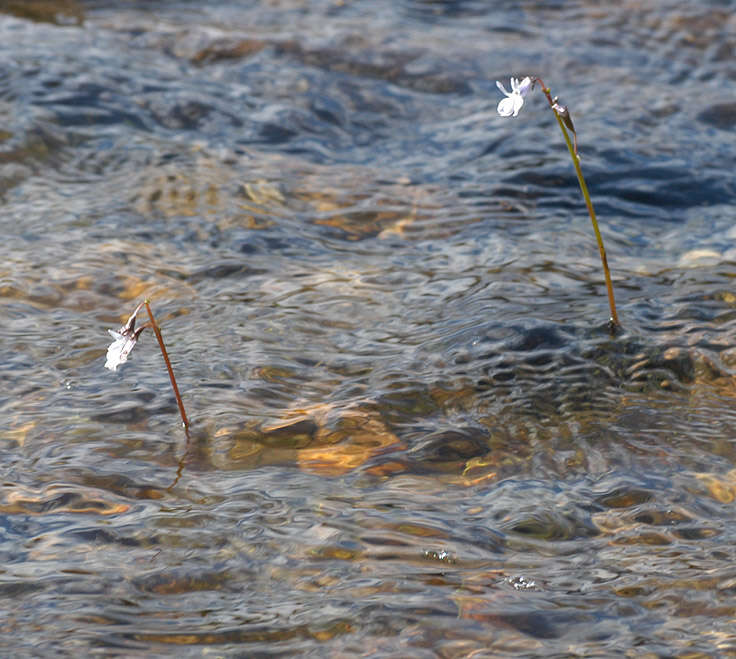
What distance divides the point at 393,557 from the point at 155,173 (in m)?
3.17

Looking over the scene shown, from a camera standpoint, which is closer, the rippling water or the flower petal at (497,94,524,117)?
the rippling water

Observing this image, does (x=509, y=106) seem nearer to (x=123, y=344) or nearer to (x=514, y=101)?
(x=514, y=101)

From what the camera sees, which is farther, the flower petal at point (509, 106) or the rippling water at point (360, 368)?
the flower petal at point (509, 106)

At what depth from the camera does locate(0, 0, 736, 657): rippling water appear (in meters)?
2.41

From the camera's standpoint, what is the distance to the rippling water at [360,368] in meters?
2.41

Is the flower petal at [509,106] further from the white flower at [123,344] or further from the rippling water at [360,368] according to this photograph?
the white flower at [123,344]

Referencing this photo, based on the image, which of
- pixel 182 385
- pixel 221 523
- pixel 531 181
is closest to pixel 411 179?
pixel 531 181

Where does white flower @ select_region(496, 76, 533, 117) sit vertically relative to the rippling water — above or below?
above

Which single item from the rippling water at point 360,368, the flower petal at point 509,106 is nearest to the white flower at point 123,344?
the rippling water at point 360,368

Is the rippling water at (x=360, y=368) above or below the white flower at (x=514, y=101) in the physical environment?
below

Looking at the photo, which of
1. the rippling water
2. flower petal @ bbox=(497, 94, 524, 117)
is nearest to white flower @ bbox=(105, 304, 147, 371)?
the rippling water

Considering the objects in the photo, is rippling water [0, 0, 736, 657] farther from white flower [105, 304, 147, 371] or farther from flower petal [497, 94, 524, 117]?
flower petal [497, 94, 524, 117]

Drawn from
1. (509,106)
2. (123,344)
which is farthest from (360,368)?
(509,106)

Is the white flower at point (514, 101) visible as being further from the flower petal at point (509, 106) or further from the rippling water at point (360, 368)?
the rippling water at point (360, 368)
